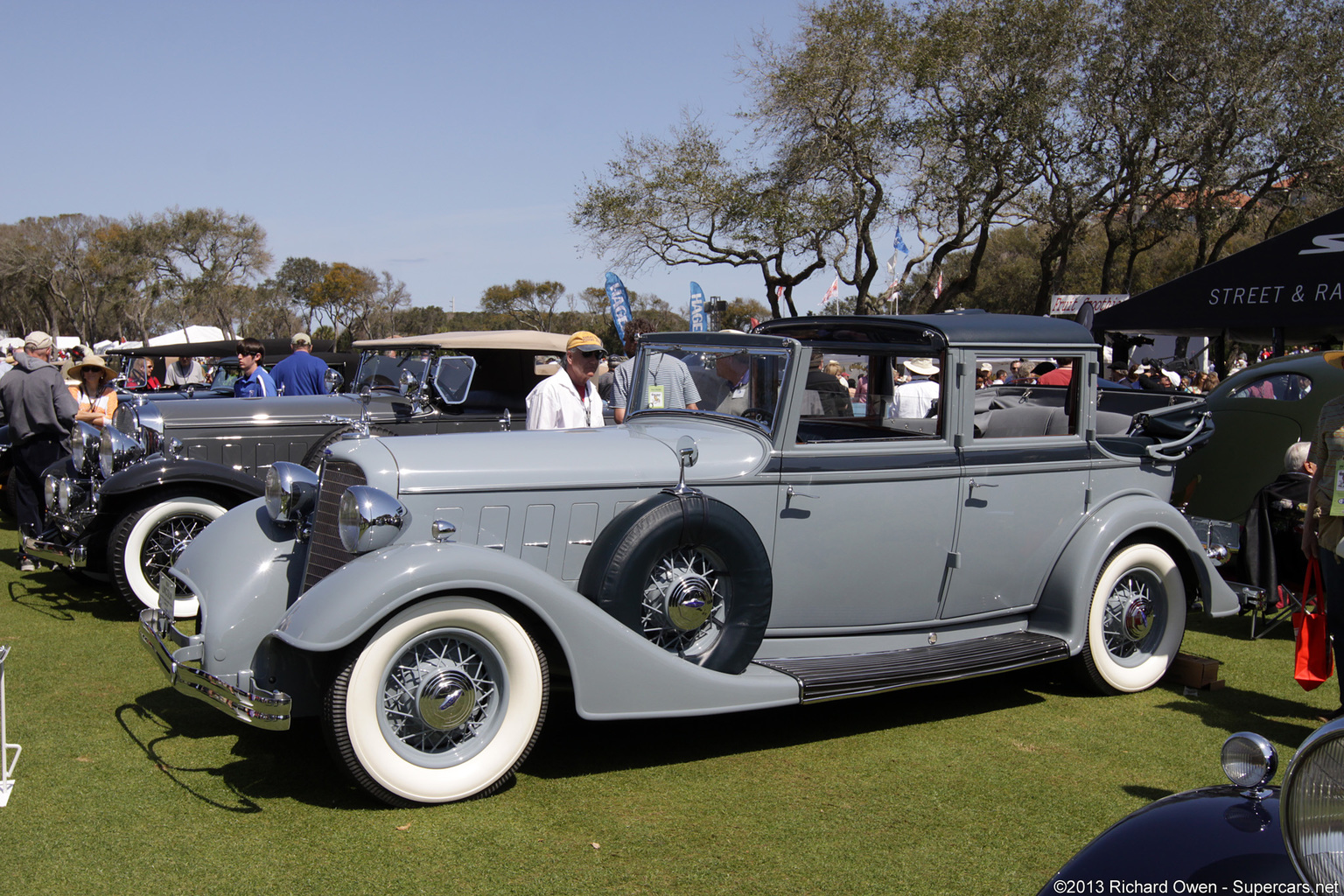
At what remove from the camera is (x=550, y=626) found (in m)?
3.33

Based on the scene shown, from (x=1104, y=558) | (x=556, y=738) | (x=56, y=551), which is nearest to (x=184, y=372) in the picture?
(x=56, y=551)

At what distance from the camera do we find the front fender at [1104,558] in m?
4.50

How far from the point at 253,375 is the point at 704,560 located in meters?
5.93

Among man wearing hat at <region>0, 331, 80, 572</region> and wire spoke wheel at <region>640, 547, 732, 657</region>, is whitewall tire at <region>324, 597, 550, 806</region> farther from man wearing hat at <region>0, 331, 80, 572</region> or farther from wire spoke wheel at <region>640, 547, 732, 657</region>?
man wearing hat at <region>0, 331, 80, 572</region>

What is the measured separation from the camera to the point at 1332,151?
18406 millimetres

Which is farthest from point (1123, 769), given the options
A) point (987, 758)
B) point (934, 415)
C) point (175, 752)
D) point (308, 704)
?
point (175, 752)

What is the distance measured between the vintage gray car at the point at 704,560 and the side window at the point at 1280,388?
219 centimetres

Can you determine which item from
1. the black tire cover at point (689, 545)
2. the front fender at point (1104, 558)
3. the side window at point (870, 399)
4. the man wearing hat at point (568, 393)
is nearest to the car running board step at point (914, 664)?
the front fender at point (1104, 558)

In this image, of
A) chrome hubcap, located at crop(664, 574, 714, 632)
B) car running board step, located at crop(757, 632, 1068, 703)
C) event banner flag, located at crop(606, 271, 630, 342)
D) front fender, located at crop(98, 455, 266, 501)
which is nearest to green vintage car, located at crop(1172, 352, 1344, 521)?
car running board step, located at crop(757, 632, 1068, 703)

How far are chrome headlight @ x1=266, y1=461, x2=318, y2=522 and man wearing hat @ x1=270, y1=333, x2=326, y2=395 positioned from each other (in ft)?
14.9

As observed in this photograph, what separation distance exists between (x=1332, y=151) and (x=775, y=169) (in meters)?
10.6

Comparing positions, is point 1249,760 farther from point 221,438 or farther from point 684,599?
point 221,438

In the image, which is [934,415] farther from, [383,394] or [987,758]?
[383,394]

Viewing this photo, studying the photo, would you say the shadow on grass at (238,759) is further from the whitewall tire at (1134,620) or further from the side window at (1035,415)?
the whitewall tire at (1134,620)
